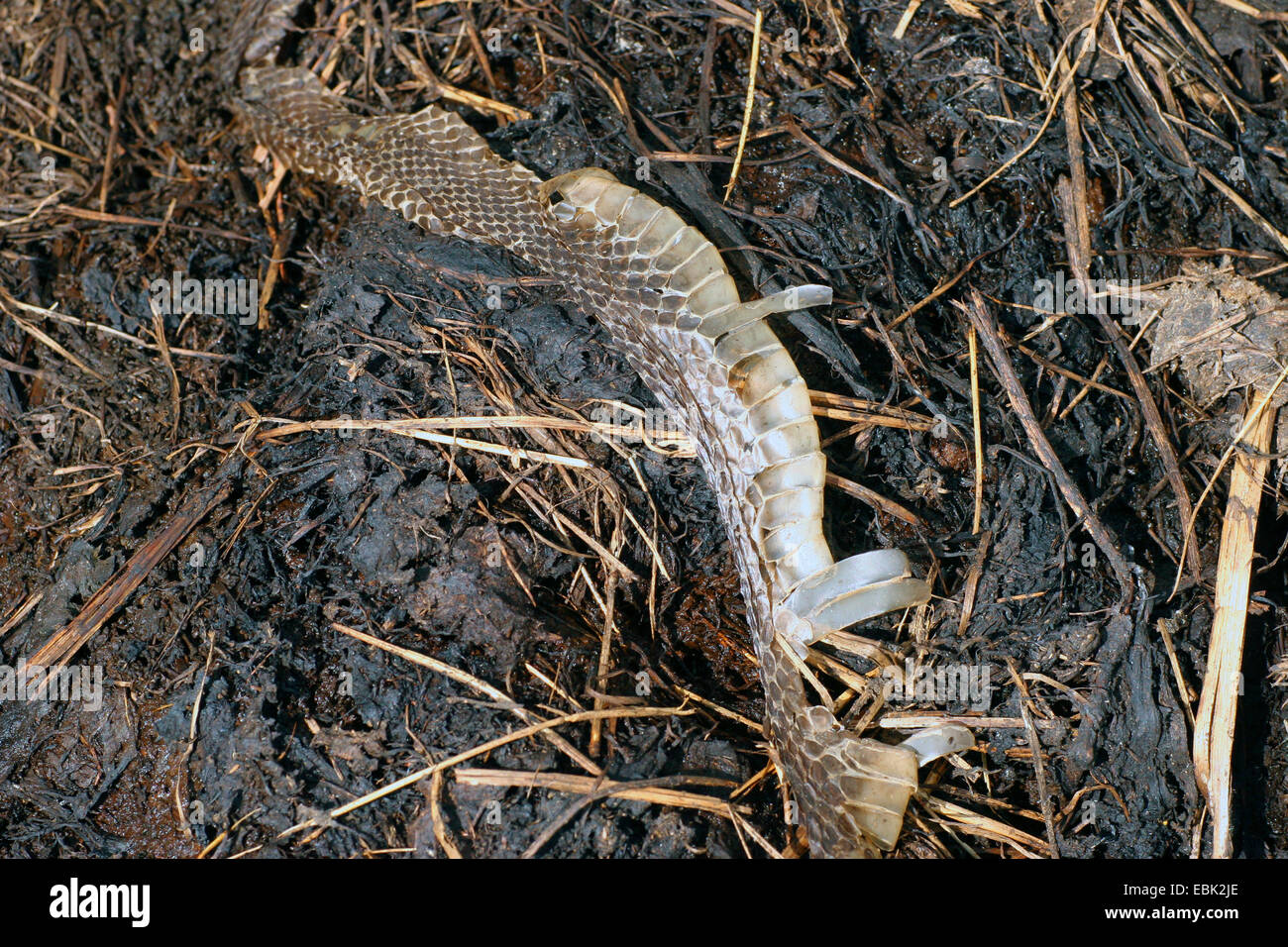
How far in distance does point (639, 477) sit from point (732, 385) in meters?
0.39

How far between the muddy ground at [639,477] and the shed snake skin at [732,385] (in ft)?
0.37

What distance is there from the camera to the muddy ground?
87.5 inches

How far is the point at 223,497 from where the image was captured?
2.55 meters

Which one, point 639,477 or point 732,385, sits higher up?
point 732,385

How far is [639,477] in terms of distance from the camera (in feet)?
8.20

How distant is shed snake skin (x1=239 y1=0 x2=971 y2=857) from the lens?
2.15 metres

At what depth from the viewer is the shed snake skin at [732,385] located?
215 centimetres

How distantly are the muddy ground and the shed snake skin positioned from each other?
0.37 ft

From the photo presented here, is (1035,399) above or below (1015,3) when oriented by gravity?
below
